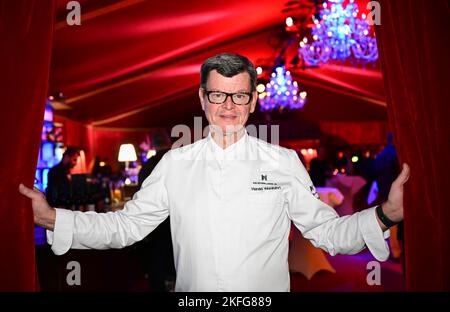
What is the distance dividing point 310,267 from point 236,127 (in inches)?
130

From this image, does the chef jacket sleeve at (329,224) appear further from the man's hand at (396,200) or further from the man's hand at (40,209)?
the man's hand at (40,209)

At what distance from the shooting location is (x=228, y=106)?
1.58 metres

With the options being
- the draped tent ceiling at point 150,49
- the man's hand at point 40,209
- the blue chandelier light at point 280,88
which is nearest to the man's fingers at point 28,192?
Result: the man's hand at point 40,209

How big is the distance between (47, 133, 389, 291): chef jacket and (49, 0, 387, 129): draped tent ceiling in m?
2.62

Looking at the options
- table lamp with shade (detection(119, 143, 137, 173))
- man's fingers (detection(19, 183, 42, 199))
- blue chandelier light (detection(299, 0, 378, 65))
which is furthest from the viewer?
table lamp with shade (detection(119, 143, 137, 173))

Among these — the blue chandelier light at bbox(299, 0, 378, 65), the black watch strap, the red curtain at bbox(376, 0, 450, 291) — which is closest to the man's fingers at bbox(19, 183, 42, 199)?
the black watch strap

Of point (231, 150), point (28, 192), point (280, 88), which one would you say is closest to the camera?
point (28, 192)

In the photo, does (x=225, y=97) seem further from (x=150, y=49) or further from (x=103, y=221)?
(x=150, y=49)

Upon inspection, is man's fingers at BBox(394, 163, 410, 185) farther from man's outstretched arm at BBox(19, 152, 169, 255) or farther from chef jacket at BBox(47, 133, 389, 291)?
man's outstretched arm at BBox(19, 152, 169, 255)

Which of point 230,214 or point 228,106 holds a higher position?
point 228,106

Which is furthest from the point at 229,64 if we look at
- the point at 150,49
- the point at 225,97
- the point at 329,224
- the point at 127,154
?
the point at 150,49

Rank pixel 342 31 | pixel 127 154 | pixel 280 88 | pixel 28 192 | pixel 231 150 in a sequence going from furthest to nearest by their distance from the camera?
pixel 280 88
pixel 127 154
pixel 342 31
pixel 231 150
pixel 28 192

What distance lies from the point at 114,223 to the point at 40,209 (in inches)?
10.2

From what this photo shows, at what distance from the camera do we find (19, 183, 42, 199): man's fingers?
146cm
